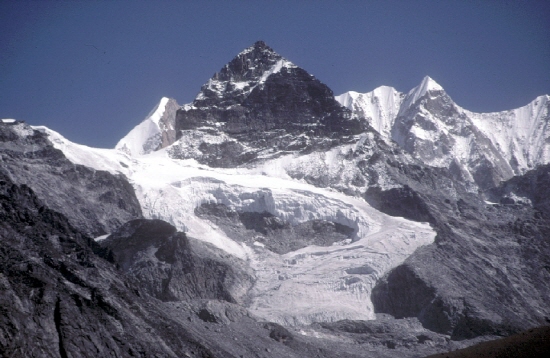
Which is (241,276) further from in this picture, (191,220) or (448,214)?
(448,214)

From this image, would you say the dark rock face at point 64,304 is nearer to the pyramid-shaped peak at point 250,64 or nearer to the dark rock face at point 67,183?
the dark rock face at point 67,183

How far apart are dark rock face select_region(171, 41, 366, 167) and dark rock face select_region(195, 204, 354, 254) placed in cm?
2662

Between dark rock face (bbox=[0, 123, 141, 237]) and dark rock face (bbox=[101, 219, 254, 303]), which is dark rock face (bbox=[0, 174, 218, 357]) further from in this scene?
dark rock face (bbox=[0, 123, 141, 237])

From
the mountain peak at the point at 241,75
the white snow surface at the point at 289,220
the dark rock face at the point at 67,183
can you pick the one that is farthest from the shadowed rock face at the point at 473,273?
the mountain peak at the point at 241,75

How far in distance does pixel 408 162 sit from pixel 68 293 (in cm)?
10071

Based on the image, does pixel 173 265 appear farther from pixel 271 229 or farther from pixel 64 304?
pixel 64 304

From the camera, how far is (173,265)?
9512cm

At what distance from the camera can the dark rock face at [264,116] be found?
494ft

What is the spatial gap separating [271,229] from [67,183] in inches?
1182

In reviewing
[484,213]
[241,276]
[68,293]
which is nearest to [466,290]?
[241,276]

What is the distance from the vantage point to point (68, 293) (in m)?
55.1

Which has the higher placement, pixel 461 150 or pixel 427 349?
pixel 461 150

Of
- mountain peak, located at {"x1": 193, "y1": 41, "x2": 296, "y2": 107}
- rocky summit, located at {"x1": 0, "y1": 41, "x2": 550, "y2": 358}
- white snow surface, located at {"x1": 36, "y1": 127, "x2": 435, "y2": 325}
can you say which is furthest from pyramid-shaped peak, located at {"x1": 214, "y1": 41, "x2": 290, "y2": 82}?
white snow surface, located at {"x1": 36, "y1": 127, "x2": 435, "y2": 325}

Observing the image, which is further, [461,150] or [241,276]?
[461,150]
